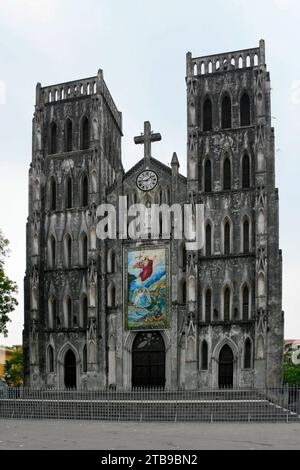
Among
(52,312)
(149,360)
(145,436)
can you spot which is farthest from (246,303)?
(145,436)

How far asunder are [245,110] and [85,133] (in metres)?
10.8

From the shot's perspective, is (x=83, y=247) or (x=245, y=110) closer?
(x=245, y=110)

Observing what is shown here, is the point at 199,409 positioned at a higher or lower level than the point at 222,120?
lower

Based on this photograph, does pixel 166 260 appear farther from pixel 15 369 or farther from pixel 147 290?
pixel 15 369

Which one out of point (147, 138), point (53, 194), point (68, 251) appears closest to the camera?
point (147, 138)

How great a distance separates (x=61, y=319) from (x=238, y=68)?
19.4m

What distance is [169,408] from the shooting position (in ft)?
97.8

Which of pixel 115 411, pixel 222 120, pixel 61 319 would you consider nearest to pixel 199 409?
pixel 115 411

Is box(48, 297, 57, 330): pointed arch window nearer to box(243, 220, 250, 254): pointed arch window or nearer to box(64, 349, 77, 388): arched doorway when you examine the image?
box(64, 349, 77, 388): arched doorway

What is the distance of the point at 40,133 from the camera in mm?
47000

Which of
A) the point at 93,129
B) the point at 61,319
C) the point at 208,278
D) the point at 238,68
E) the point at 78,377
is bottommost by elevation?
the point at 78,377

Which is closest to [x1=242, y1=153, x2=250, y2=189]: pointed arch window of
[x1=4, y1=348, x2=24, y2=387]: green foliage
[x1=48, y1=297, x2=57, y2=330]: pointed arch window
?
[x1=48, y1=297, x2=57, y2=330]: pointed arch window

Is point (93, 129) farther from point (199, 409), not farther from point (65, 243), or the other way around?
point (199, 409)

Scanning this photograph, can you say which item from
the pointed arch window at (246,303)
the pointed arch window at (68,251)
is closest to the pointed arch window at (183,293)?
the pointed arch window at (246,303)
